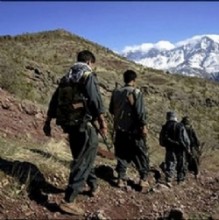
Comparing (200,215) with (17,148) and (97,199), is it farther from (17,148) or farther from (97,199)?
(17,148)

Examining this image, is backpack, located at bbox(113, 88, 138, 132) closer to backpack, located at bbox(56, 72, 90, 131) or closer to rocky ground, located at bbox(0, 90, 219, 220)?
rocky ground, located at bbox(0, 90, 219, 220)

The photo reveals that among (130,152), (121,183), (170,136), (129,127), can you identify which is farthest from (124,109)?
(170,136)

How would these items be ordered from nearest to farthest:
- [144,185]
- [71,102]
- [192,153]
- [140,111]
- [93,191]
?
[71,102]
[93,191]
[140,111]
[144,185]
[192,153]

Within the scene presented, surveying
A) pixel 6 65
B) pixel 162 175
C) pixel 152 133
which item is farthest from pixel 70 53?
pixel 162 175

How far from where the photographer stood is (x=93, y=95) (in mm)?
6270

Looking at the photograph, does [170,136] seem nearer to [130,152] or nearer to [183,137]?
[183,137]

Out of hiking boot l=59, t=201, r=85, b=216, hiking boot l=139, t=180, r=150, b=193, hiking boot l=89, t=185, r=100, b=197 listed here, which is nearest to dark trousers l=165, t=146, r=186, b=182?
hiking boot l=139, t=180, r=150, b=193

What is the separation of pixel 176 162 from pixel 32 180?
3.99m

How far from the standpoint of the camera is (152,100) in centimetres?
2977

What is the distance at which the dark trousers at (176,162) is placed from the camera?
9.96 metres

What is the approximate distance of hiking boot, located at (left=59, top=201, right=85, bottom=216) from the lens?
6328mm

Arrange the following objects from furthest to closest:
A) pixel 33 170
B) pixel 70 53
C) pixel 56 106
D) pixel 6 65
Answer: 1. pixel 70 53
2. pixel 6 65
3. pixel 33 170
4. pixel 56 106

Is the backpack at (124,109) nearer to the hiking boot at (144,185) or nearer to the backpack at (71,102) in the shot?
the hiking boot at (144,185)

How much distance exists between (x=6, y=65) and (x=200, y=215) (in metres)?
11.4
